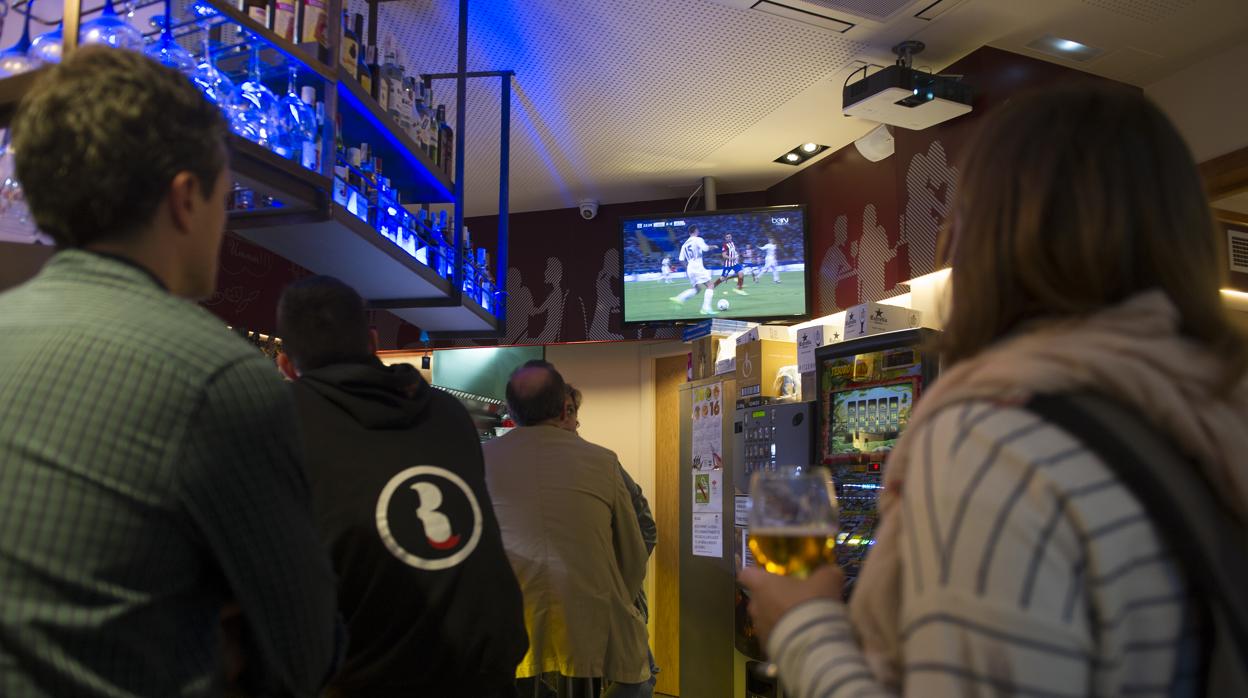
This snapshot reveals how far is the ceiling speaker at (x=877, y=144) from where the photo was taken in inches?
209


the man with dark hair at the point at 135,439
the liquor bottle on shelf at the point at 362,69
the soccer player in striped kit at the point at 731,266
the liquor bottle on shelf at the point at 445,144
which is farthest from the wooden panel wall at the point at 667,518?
the man with dark hair at the point at 135,439

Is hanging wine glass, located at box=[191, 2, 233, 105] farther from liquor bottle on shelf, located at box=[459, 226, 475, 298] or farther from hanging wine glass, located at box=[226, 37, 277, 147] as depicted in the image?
liquor bottle on shelf, located at box=[459, 226, 475, 298]

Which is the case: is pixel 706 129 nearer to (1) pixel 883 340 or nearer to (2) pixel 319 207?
(1) pixel 883 340

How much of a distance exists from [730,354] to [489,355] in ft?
7.74

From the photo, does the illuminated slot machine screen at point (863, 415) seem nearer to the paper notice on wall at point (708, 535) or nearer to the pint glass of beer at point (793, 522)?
the paper notice on wall at point (708, 535)

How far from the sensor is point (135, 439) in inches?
35.5

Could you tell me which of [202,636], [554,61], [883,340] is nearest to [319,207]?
[202,636]

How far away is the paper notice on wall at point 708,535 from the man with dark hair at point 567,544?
1.80 metres

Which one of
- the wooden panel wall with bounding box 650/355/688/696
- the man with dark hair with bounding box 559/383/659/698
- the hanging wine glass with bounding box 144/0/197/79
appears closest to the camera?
the hanging wine glass with bounding box 144/0/197/79

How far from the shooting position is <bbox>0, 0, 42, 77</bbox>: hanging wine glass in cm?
162

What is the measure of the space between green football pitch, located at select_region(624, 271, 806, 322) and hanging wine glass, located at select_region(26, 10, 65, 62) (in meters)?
4.39

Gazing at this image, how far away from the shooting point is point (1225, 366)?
2.69 ft

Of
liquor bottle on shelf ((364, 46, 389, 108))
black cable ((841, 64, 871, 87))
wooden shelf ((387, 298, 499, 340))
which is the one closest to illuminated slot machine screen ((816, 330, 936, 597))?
wooden shelf ((387, 298, 499, 340))

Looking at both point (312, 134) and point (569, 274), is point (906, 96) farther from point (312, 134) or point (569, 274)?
point (569, 274)
